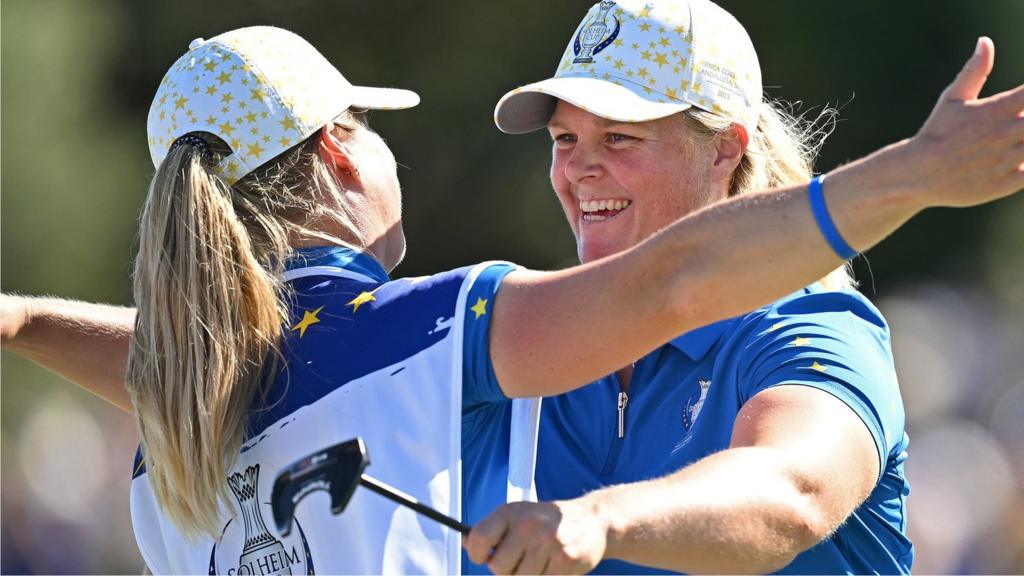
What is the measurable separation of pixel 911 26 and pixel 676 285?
652cm

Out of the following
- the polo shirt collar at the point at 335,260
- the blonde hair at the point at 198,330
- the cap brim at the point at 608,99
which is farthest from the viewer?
the cap brim at the point at 608,99

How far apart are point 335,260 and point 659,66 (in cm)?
92

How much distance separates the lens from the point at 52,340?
117 inches

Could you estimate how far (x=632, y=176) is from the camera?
2.97m

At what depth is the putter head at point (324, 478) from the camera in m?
1.75

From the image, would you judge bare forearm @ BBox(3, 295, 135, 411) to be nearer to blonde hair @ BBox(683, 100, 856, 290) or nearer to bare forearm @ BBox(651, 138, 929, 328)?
blonde hair @ BBox(683, 100, 856, 290)

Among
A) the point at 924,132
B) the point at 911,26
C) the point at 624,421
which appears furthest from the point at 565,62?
the point at 911,26

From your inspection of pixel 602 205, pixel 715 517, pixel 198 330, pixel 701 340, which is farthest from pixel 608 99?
pixel 715 517

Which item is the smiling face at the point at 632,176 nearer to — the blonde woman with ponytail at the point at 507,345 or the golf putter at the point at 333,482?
the blonde woman with ponytail at the point at 507,345

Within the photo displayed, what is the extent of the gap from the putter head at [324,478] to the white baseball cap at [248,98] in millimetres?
772

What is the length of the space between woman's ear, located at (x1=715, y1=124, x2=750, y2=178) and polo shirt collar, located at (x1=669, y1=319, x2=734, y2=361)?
0.47 m

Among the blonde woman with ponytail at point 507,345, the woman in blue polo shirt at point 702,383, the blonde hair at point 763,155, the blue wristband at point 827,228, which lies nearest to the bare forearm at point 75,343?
the blonde woman with ponytail at point 507,345

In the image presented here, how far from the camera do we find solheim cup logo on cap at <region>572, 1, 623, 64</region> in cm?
293

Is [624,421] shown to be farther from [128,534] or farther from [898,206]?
[128,534]
